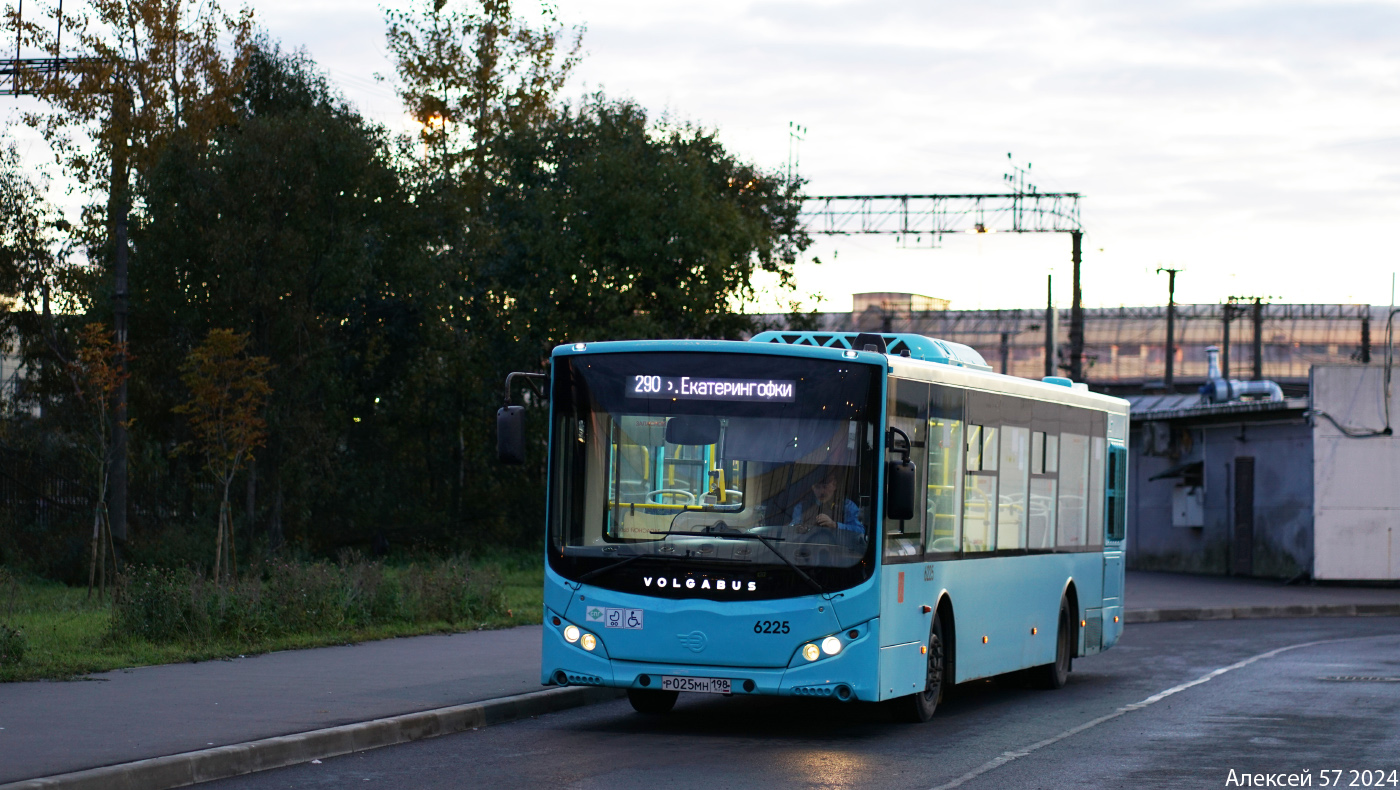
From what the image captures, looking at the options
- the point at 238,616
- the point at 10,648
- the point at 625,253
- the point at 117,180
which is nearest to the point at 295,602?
the point at 238,616

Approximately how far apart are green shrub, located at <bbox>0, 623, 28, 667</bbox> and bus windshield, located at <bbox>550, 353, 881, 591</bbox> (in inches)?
194

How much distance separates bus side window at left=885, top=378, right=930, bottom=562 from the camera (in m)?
12.6

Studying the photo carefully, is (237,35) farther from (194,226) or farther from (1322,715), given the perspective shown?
(1322,715)

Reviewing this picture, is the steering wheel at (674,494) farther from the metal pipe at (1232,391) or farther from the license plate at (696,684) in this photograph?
the metal pipe at (1232,391)

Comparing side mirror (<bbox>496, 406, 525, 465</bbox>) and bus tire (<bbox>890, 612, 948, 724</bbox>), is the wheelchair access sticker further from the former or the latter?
bus tire (<bbox>890, 612, 948, 724</bbox>)

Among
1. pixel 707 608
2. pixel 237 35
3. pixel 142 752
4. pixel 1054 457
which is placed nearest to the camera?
pixel 142 752

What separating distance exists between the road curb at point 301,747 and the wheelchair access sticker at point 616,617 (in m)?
1.30

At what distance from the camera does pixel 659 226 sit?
3875 cm

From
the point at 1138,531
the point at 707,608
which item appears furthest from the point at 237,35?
the point at 1138,531

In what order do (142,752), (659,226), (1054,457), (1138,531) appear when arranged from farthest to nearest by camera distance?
(1138,531) < (659,226) < (1054,457) < (142,752)

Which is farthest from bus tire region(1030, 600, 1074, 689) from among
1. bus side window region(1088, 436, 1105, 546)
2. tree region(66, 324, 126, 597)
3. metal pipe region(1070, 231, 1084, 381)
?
metal pipe region(1070, 231, 1084, 381)

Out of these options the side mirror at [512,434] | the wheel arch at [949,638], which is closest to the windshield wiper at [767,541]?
the side mirror at [512,434]

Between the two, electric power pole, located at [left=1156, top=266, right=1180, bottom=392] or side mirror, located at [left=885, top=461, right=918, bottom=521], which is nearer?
side mirror, located at [left=885, top=461, right=918, bottom=521]

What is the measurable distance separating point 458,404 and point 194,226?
34.8 feet
